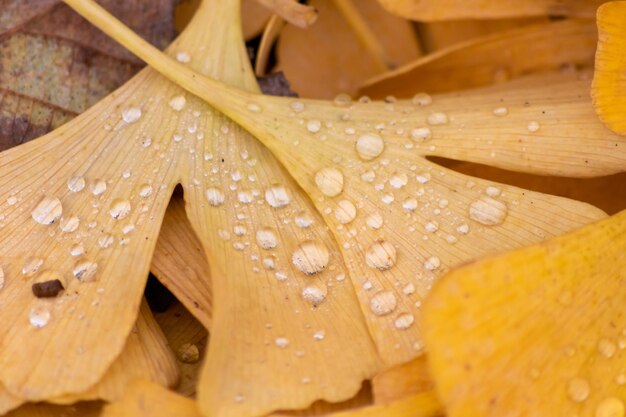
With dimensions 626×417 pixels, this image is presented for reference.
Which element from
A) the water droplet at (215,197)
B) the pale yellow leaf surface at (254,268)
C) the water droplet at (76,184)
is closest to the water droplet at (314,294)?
the pale yellow leaf surface at (254,268)

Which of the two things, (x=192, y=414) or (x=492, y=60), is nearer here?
(x=192, y=414)

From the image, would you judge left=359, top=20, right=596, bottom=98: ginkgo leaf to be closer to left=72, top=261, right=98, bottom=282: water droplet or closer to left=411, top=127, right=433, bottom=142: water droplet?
left=411, top=127, right=433, bottom=142: water droplet

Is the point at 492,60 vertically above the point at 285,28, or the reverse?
the point at 285,28

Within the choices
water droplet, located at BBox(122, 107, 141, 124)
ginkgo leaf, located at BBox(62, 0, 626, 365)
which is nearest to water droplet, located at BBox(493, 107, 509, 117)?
ginkgo leaf, located at BBox(62, 0, 626, 365)

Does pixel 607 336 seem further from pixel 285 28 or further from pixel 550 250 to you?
pixel 285 28

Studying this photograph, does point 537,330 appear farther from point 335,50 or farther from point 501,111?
point 335,50

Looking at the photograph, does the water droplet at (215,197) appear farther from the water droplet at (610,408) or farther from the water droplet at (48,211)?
the water droplet at (610,408)

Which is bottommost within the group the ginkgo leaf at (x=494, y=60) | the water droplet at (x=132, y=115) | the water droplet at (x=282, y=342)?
the ginkgo leaf at (x=494, y=60)

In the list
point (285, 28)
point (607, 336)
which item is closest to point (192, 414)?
point (607, 336)
